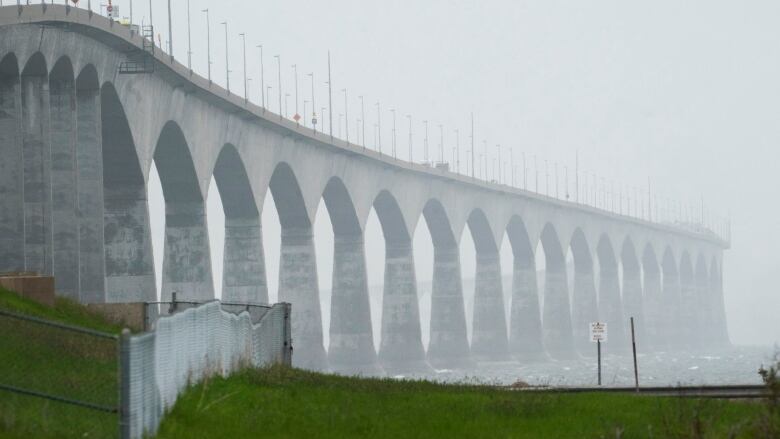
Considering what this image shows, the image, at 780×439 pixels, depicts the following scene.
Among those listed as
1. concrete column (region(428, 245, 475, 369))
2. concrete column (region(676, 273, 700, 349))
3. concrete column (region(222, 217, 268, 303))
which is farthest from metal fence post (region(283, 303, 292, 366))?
concrete column (region(676, 273, 700, 349))

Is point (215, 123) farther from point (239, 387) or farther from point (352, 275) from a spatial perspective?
point (239, 387)

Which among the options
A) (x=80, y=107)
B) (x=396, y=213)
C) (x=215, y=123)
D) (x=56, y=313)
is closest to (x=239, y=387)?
(x=56, y=313)

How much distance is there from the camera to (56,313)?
33.7 meters

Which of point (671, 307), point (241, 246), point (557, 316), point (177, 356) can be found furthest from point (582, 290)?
point (177, 356)

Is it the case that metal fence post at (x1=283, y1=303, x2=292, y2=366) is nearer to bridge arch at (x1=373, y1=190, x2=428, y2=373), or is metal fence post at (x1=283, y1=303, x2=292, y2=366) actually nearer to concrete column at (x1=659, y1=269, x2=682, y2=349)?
bridge arch at (x1=373, y1=190, x2=428, y2=373)

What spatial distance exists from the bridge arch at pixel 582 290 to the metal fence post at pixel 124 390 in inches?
5024

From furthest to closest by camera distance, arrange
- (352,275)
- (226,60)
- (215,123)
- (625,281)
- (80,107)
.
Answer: (625,281) → (352,275) → (226,60) → (215,123) → (80,107)

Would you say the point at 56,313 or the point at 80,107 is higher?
the point at 80,107

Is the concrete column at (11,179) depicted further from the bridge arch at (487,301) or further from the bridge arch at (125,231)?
the bridge arch at (487,301)

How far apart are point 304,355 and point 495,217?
39.5 meters

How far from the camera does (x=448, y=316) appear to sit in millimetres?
112125

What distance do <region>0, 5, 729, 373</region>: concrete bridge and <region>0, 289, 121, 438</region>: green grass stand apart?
21.6 meters

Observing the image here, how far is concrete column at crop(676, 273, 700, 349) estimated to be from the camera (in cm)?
17950

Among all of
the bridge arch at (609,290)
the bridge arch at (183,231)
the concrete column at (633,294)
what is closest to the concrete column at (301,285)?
the bridge arch at (183,231)
